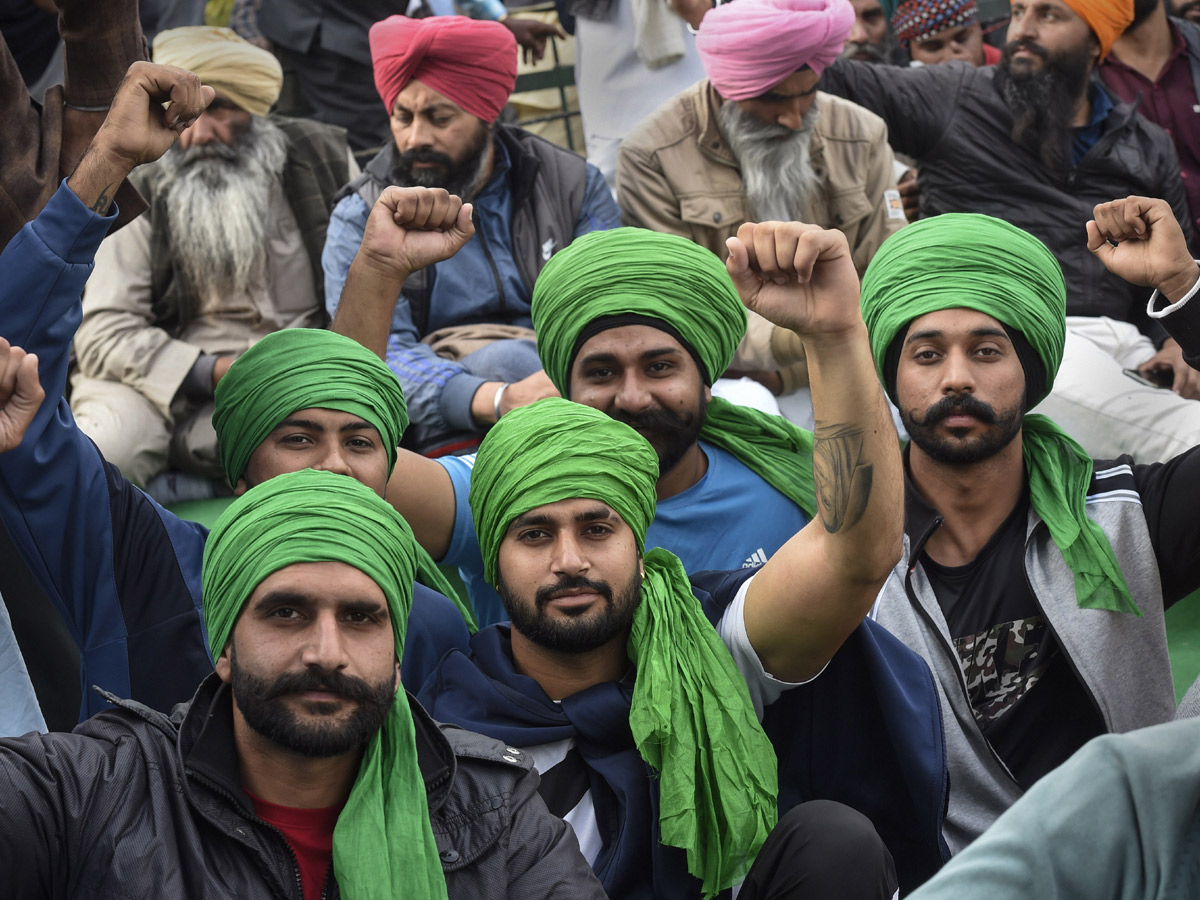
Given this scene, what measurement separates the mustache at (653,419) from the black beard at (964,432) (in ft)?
1.81

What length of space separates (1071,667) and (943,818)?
0.45 metres

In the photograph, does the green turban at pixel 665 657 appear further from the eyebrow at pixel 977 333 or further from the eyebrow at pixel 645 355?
the eyebrow at pixel 977 333

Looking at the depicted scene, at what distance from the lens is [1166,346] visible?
189 inches

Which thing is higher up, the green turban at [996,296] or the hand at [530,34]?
the hand at [530,34]

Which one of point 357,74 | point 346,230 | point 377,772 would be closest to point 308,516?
point 377,772

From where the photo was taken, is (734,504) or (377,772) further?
(734,504)

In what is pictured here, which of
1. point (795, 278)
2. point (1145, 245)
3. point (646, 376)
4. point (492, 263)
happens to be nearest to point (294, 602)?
point (795, 278)

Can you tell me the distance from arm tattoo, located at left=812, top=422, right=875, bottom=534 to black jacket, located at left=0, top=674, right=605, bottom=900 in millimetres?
731

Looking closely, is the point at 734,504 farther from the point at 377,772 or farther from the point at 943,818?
the point at 377,772

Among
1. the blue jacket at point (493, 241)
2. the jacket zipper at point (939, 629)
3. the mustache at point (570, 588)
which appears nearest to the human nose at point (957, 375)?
the jacket zipper at point (939, 629)

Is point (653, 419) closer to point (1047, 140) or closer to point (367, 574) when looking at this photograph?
point (367, 574)

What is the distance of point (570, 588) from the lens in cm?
284

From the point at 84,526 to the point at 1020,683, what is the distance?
1.93 metres

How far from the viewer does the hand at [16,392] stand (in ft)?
8.13
